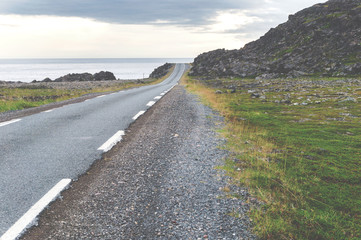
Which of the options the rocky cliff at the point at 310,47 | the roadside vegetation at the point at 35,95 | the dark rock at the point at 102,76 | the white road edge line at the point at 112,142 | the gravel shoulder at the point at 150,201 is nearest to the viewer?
the gravel shoulder at the point at 150,201

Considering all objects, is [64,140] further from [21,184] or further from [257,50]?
[257,50]

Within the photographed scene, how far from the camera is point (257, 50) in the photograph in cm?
7269

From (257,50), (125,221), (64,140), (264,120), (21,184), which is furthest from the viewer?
(257,50)

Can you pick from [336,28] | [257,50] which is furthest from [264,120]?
[257,50]

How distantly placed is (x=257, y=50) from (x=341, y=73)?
3529 centimetres

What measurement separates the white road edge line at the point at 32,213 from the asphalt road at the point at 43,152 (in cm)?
8

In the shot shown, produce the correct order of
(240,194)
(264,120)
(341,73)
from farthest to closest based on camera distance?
1. (341,73)
2. (264,120)
3. (240,194)

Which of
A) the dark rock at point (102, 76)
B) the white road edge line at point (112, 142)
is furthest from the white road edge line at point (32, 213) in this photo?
the dark rock at point (102, 76)

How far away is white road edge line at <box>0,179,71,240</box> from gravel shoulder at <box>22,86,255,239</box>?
0.10 metres

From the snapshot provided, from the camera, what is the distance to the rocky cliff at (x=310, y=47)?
4578 centimetres

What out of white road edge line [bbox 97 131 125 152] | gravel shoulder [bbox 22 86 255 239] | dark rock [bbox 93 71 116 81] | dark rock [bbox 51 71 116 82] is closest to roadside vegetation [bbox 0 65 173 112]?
white road edge line [bbox 97 131 125 152]

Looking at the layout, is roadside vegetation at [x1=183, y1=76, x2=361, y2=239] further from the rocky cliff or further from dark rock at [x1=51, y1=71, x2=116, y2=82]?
dark rock at [x1=51, y1=71, x2=116, y2=82]

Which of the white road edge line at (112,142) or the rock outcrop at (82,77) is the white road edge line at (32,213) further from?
the rock outcrop at (82,77)

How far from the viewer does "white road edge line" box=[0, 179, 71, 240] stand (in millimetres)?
3090
